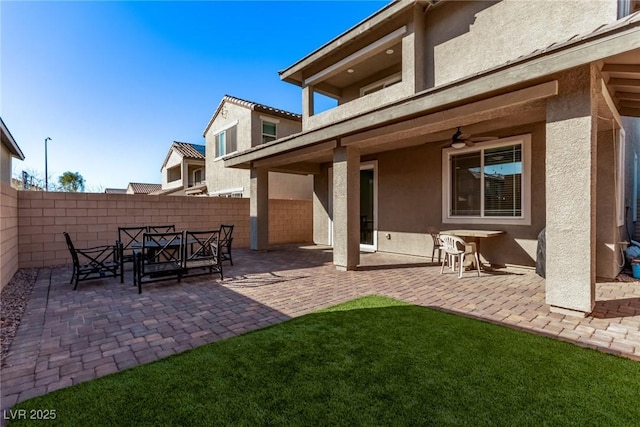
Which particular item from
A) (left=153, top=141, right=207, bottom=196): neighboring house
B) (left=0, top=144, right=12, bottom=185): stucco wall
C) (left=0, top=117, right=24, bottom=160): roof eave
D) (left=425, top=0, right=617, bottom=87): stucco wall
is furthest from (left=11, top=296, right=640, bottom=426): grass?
(left=153, top=141, right=207, bottom=196): neighboring house

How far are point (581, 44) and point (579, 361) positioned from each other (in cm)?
383

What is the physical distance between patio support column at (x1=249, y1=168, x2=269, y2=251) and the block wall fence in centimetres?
179

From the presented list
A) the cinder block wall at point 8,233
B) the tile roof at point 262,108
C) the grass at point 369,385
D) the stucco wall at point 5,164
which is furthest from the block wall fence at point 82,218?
the tile roof at point 262,108

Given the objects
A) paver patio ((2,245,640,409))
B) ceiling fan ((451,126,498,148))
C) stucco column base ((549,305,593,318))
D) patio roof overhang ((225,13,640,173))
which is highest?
patio roof overhang ((225,13,640,173))

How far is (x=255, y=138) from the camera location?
16016mm

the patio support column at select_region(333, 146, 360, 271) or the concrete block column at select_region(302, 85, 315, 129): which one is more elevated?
the concrete block column at select_region(302, 85, 315, 129)

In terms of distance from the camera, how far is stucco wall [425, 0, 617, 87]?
224 inches

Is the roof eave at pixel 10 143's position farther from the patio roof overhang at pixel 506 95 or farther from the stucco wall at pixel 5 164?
the patio roof overhang at pixel 506 95

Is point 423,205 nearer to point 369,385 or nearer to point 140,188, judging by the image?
point 369,385

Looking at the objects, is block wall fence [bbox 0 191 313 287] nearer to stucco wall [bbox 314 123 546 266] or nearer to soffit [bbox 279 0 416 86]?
soffit [bbox 279 0 416 86]

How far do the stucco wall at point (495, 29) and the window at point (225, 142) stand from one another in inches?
493

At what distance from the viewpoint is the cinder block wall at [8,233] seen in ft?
18.6

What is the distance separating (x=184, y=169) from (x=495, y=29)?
22936mm

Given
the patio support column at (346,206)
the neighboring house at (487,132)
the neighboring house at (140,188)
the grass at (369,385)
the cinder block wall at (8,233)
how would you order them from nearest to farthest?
the grass at (369,385) < the neighboring house at (487,132) < the cinder block wall at (8,233) < the patio support column at (346,206) < the neighboring house at (140,188)
